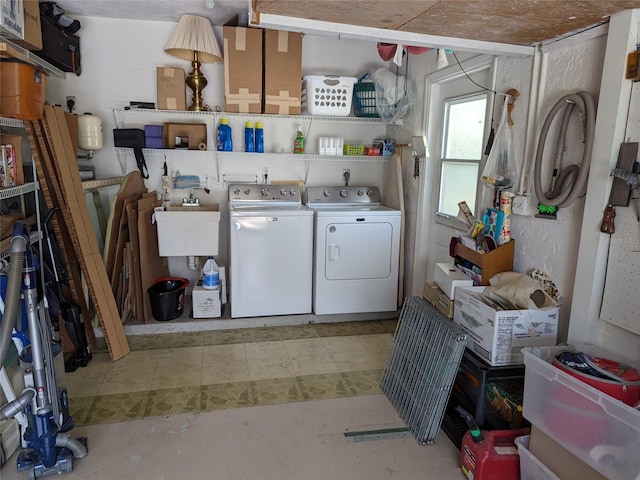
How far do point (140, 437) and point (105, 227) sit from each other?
1933 millimetres

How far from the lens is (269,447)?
2.13 m

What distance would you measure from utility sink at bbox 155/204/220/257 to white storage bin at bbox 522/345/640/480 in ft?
7.94

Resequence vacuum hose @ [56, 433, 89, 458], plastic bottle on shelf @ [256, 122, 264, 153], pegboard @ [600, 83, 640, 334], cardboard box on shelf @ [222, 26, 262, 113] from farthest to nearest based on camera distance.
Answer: plastic bottle on shelf @ [256, 122, 264, 153] < cardboard box on shelf @ [222, 26, 262, 113] < vacuum hose @ [56, 433, 89, 458] < pegboard @ [600, 83, 640, 334]

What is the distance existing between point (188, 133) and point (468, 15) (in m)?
2.60

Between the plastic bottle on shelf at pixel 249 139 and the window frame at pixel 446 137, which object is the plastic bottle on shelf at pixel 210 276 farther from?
the window frame at pixel 446 137

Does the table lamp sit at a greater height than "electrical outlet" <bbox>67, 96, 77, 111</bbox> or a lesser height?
greater

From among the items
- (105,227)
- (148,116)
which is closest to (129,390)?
(105,227)

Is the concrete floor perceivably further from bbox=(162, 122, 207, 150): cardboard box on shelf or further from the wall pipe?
bbox=(162, 122, 207, 150): cardboard box on shelf

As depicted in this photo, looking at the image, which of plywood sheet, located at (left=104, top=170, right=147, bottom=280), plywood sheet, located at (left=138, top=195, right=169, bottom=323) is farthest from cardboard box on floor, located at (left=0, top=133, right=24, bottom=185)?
plywood sheet, located at (left=138, top=195, right=169, bottom=323)

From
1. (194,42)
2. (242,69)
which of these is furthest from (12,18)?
(242,69)

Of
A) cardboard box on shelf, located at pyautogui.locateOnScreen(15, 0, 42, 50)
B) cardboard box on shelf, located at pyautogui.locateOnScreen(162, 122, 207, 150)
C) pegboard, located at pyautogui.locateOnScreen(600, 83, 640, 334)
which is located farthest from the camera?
cardboard box on shelf, located at pyautogui.locateOnScreen(162, 122, 207, 150)

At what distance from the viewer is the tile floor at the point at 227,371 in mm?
2486

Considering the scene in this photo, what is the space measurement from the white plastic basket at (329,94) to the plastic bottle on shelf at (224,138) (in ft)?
2.36

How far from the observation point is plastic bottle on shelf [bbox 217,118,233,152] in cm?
373
